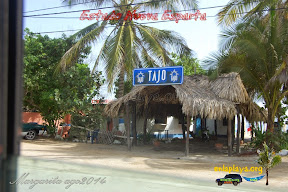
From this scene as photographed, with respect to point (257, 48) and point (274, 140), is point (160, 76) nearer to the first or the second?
point (257, 48)

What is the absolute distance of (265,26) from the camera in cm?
1289

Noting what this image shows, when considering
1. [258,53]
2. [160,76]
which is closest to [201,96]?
[160,76]

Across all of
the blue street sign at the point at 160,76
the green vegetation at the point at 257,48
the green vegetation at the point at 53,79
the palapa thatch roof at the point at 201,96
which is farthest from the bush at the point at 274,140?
the green vegetation at the point at 53,79

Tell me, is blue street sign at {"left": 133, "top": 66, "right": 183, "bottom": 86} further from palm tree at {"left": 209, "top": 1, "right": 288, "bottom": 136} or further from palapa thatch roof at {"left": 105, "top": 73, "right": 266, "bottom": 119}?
palm tree at {"left": 209, "top": 1, "right": 288, "bottom": 136}

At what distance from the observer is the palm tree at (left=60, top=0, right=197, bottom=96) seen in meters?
16.4

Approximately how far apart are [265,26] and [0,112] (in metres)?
12.9

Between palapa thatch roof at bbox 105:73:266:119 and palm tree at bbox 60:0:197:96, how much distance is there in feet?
5.83

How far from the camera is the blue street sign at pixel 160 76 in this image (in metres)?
13.4

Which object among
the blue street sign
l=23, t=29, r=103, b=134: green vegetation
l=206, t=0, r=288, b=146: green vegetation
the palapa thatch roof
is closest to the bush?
l=206, t=0, r=288, b=146: green vegetation

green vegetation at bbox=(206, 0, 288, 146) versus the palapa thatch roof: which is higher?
green vegetation at bbox=(206, 0, 288, 146)

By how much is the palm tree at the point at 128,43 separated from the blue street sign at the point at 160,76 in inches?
82.9

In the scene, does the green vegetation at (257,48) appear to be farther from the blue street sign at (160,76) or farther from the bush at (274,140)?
the blue street sign at (160,76)

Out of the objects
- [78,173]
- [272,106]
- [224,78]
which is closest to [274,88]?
[272,106]

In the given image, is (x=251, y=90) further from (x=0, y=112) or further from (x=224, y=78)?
(x=0, y=112)
